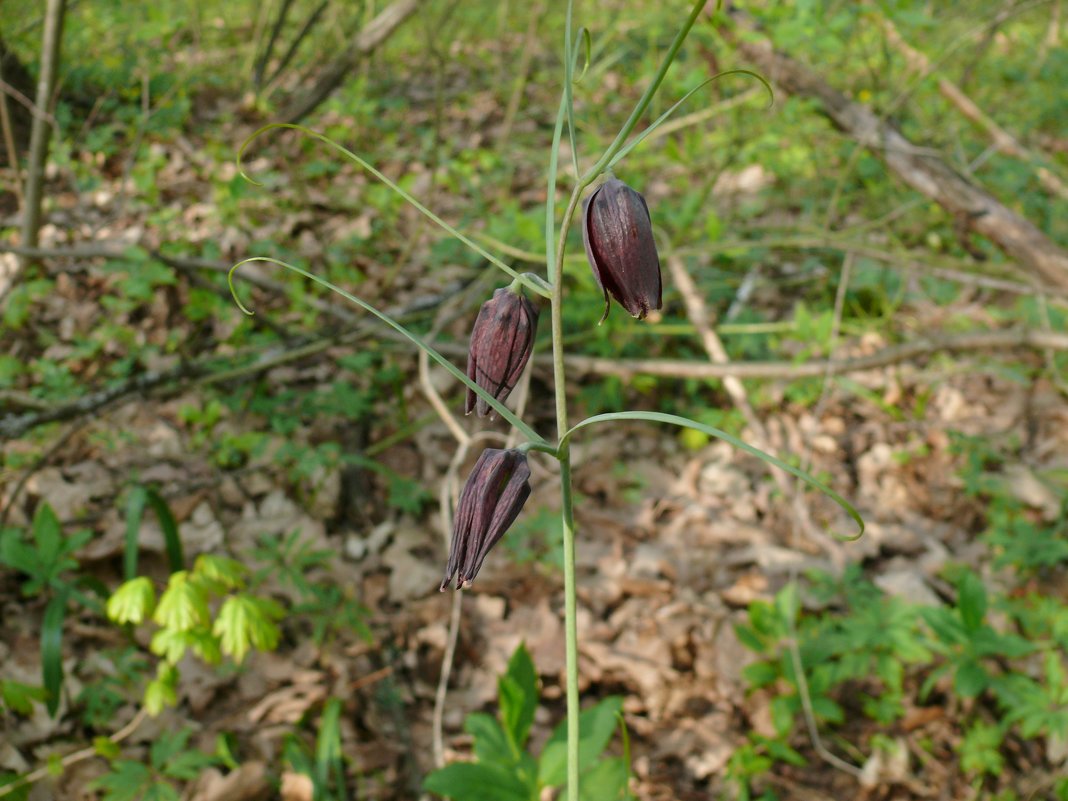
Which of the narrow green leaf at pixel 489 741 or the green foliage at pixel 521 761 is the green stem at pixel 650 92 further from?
the narrow green leaf at pixel 489 741

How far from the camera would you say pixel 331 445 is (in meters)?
2.76

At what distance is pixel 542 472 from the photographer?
312cm

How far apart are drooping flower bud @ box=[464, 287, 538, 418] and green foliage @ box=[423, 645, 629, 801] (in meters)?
0.88

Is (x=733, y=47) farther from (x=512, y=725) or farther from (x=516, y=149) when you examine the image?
(x=512, y=725)

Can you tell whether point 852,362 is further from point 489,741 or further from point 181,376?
point 181,376

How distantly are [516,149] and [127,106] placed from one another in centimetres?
223

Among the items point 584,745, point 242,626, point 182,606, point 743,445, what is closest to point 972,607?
point 584,745

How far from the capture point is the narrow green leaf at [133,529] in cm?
212

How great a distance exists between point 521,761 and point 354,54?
4.10 metres

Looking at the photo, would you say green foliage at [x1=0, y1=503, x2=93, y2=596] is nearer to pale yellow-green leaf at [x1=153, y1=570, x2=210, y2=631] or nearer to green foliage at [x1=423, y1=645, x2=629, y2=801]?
pale yellow-green leaf at [x1=153, y1=570, x2=210, y2=631]

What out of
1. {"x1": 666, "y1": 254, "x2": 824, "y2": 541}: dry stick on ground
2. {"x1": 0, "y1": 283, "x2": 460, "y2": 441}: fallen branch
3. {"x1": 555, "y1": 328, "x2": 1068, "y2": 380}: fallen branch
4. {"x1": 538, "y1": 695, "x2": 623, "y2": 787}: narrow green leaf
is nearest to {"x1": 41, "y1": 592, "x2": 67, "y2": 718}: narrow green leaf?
{"x1": 0, "y1": 283, "x2": 460, "y2": 441}: fallen branch

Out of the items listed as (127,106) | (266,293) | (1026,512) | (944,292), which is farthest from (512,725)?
(127,106)

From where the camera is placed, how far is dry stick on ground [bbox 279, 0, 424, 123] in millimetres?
4367

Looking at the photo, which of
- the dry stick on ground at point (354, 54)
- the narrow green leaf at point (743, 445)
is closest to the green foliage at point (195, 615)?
the narrow green leaf at point (743, 445)
